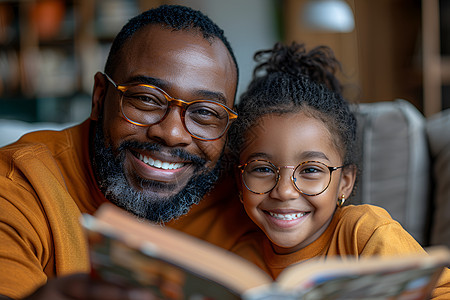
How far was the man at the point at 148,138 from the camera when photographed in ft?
3.80

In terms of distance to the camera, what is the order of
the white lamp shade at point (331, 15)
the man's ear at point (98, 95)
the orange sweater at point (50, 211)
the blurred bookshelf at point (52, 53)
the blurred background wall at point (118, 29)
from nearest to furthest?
1. the orange sweater at point (50, 211)
2. the man's ear at point (98, 95)
3. the white lamp shade at point (331, 15)
4. the blurred background wall at point (118, 29)
5. the blurred bookshelf at point (52, 53)

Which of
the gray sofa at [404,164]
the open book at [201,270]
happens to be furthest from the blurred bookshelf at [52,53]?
the open book at [201,270]

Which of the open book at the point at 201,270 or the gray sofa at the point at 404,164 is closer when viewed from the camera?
the open book at the point at 201,270

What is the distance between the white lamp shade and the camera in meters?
4.04

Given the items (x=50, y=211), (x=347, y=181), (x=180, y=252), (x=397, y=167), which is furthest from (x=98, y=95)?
(x=397, y=167)

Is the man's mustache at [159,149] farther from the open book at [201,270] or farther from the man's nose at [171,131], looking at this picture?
the open book at [201,270]

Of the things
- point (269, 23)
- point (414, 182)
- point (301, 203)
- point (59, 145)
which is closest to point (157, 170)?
point (59, 145)

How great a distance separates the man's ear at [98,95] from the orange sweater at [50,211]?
6 cm

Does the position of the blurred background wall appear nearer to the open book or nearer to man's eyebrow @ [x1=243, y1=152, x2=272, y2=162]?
man's eyebrow @ [x1=243, y1=152, x2=272, y2=162]

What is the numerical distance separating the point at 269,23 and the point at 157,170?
148 inches

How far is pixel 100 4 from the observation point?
484cm

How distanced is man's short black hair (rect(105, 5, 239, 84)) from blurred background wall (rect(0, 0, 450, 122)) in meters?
2.87

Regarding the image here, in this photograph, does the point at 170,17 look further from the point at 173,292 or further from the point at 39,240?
the point at 173,292

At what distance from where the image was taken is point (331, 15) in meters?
4.05
